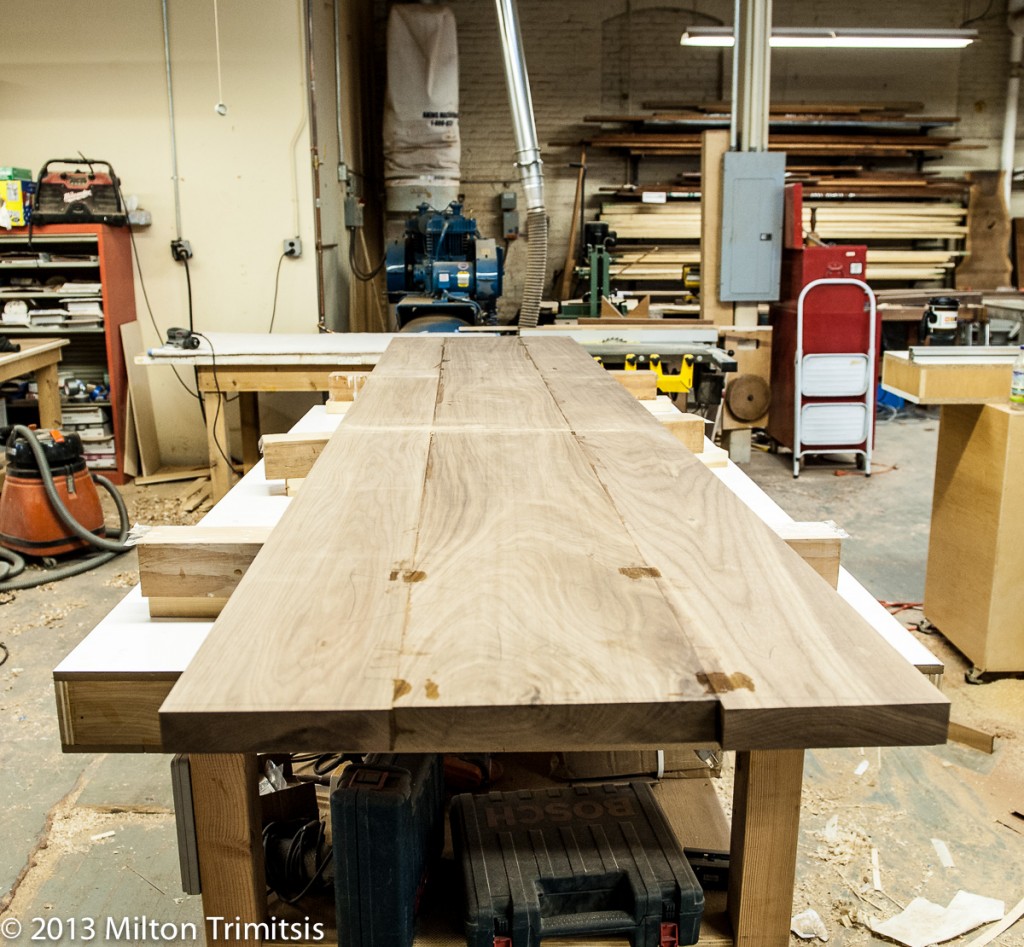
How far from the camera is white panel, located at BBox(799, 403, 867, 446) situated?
5.35 metres

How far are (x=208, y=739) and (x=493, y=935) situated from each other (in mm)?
542

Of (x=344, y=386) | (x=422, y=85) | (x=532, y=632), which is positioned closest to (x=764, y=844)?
(x=532, y=632)

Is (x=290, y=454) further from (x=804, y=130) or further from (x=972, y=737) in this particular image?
(x=804, y=130)

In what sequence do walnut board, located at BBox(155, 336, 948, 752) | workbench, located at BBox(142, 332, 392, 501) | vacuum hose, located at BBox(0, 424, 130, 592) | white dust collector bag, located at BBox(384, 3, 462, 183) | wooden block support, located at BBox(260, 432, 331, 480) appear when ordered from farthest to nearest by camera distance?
white dust collector bag, located at BBox(384, 3, 462, 183) → workbench, located at BBox(142, 332, 392, 501) → vacuum hose, located at BBox(0, 424, 130, 592) → wooden block support, located at BBox(260, 432, 331, 480) → walnut board, located at BBox(155, 336, 948, 752)

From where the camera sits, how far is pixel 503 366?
2.56 metres

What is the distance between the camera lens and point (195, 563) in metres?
1.25

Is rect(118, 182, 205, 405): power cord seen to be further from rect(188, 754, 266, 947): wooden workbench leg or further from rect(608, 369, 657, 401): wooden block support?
rect(188, 754, 266, 947): wooden workbench leg

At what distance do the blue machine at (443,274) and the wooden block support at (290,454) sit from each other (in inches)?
126

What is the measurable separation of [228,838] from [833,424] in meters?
4.84

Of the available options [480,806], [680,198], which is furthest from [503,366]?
[680,198]

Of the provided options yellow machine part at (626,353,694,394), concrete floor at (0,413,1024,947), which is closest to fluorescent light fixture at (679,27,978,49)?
yellow machine part at (626,353,694,394)

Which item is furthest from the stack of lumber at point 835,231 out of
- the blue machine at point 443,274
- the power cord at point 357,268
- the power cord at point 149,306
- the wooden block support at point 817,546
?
the wooden block support at point 817,546

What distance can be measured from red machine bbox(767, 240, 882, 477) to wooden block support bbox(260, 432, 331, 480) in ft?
13.2

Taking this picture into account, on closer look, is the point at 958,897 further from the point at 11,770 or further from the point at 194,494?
the point at 194,494
